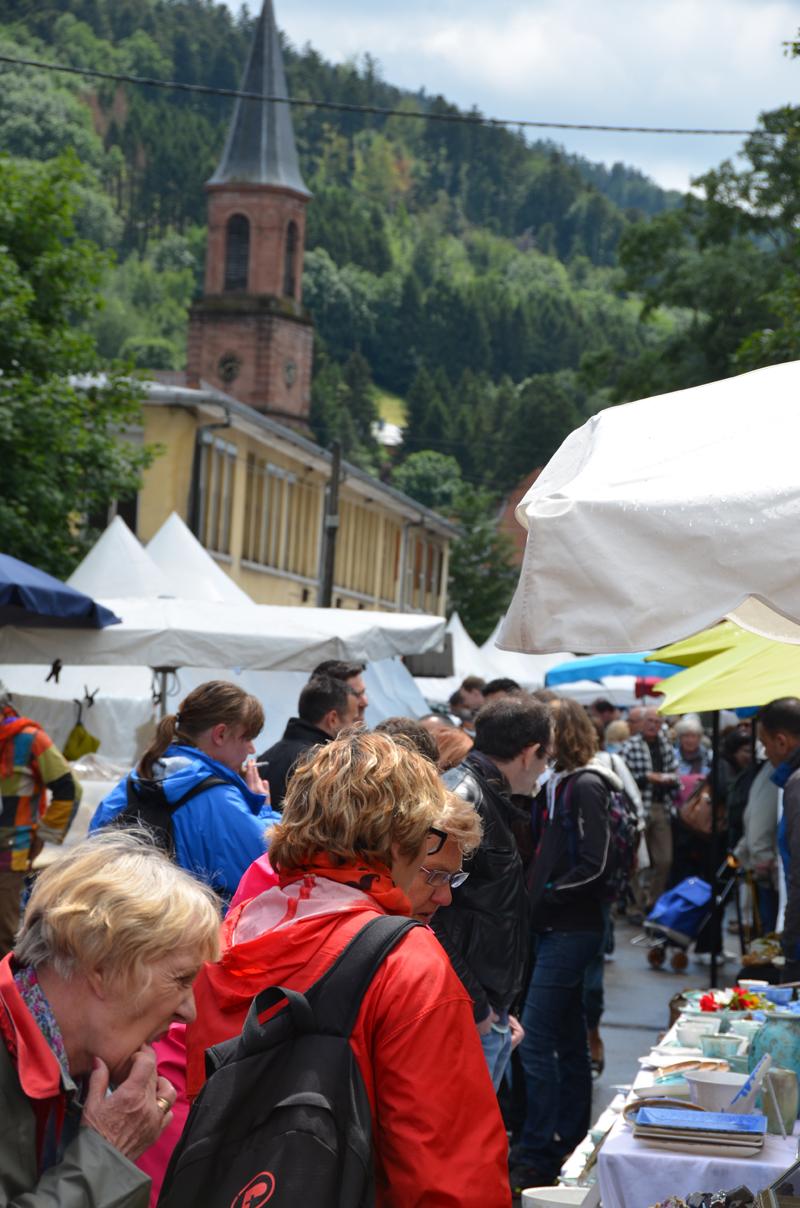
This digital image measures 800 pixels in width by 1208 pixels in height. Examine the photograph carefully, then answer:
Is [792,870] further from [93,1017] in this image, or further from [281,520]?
[281,520]

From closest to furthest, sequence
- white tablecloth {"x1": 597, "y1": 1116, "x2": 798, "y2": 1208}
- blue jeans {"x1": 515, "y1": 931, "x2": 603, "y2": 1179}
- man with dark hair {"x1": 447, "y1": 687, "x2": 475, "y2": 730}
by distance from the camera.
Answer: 1. white tablecloth {"x1": 597, "y1": 1116, "x2": 798, "y2": 1208}
2. blue jeans {"x1": 515, "y1": 931, "x2": 603, "y2": 1179}
3. man with dark hair {"x1": 447, "y1": 687, "x2": 475, "y2": 730}

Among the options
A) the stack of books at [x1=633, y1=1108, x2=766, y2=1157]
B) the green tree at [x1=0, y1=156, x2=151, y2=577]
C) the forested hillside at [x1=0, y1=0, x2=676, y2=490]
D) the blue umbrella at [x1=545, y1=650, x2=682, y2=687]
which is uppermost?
the forested hillside at [x1=0, y1=0, x2=676, y2=490]

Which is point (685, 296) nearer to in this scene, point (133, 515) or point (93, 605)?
point (133, 515)

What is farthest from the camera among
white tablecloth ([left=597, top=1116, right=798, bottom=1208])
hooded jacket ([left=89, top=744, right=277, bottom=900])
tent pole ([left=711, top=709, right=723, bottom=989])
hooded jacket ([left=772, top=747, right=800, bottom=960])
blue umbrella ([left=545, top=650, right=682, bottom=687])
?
blue umbrella ([left=545, top=650, right=682, bottom=687])

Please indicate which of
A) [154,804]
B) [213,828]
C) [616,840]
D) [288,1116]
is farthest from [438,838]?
[616,840]

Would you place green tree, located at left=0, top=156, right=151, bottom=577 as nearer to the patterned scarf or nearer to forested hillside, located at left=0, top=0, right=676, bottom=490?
the patterned scarf

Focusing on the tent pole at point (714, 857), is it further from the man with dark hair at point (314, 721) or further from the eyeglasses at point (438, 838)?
the eyeglasses at point (438, 838)

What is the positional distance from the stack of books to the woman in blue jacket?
1.40m

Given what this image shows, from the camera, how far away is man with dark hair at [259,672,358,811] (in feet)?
23.6

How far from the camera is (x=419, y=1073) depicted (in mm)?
2725

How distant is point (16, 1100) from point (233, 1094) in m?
0.41

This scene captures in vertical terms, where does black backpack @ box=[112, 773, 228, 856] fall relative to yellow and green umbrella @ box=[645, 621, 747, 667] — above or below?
below

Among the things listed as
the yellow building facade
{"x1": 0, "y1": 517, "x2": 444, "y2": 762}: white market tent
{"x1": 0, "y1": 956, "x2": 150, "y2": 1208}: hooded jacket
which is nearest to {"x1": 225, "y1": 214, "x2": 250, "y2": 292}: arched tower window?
the yellow building facade

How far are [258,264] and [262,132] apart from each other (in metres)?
6.14
